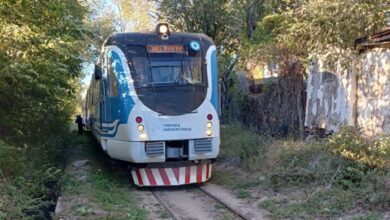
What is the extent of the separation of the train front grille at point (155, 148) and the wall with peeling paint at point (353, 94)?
4813 millimetres

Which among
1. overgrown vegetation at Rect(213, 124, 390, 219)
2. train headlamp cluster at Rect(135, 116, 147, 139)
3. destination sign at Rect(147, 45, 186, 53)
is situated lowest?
overgrown vegetation at Rect(213, 124, 390, 219)

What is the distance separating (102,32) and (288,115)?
23419 mm

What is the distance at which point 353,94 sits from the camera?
13094 mm

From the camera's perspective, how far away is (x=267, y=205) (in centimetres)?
885

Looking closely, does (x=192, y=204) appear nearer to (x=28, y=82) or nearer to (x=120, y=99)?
(x=120, y=99)

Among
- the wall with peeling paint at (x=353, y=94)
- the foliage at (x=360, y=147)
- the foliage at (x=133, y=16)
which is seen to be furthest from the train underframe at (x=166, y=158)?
the foliage at (x=133, y=16)

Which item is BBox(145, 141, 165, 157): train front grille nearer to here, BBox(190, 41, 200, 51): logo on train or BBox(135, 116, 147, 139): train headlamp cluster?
BBox(135, 116, 147, 139): train headlamp cluster

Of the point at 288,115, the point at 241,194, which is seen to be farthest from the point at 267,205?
the point at 288,115

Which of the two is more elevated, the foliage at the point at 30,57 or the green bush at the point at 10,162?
the foliage at the point at 30,57

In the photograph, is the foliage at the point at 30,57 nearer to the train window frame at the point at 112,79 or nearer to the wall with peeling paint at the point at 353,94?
the train window frame at the point at 112,79

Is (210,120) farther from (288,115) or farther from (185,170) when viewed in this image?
(288,115)

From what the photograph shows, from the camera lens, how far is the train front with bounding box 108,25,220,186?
10203 millimetres

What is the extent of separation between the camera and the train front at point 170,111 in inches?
402

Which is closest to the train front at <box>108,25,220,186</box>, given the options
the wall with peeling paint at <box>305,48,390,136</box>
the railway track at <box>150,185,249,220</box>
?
the railway track at <box>150,185,249,220</box>
